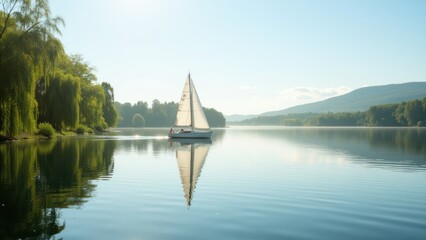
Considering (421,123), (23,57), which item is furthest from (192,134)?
(421,123)

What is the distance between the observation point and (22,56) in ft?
109

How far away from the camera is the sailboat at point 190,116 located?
59000 mm

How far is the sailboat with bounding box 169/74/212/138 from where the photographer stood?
5900 cm

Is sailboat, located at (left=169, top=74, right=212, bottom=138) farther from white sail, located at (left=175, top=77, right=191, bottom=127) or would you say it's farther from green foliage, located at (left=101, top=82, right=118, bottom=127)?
green foliage, located at (left=101, top=82, right=118, bottom=127)

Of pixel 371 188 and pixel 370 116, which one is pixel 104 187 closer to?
pixel 371 188

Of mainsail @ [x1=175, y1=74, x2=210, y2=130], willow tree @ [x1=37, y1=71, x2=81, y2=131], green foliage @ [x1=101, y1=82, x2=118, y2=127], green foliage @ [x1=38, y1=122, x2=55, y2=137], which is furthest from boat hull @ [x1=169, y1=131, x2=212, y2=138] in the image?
green foliage @ [x1=101, y1=82, x2=118, y2=127]

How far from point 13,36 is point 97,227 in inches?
1154

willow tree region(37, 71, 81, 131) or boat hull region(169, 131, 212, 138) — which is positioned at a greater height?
willow tree region(37, 71, 81, 131)

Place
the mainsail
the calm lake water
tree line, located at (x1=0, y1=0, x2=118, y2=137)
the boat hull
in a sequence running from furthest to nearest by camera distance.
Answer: the mainsail < the boat hull < tree line, located at (x1=0, y1=0, x2=118, y2=137) < the calm lake water

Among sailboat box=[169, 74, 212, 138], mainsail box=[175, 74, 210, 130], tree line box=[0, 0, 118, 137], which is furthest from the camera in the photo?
mainsail box=[175, 74, 210, 130]

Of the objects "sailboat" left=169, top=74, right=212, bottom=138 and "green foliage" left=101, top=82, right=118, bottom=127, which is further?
"green foliage" left=101, top=82, right=118, bottom=127

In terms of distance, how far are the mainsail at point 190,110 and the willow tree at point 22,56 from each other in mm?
26347

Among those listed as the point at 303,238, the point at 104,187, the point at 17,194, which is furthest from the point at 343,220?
the point at 17,194

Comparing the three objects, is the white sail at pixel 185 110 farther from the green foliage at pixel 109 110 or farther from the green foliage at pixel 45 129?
the green foliage at pixel 109 110
